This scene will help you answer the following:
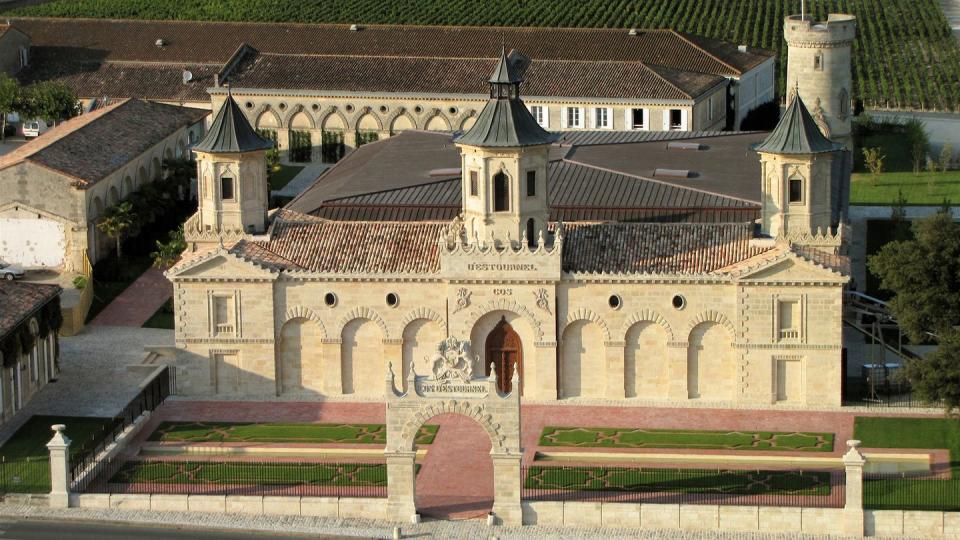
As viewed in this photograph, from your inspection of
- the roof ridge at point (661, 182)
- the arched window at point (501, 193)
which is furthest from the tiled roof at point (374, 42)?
the arched window at point (501, 193)

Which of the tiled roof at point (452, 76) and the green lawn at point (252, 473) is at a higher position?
the tiled roof at point (452, 76)

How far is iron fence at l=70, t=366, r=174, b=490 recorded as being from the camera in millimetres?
74625

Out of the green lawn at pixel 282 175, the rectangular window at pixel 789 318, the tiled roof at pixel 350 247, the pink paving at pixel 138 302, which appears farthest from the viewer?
the green lawn at pixel 282 175

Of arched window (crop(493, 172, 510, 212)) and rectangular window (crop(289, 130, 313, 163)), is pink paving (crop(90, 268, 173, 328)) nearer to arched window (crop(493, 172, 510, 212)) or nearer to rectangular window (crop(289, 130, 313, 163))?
arched window (crop(493, 172, 510, 212))

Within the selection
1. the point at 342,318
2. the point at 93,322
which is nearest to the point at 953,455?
the point at 342,318

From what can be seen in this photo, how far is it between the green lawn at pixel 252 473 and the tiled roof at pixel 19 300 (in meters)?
8.48

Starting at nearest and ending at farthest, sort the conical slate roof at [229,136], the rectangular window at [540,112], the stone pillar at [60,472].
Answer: the stone pillar at [60,472]
the conical slate roof at [229,136]
the rectangular window at [540,112]

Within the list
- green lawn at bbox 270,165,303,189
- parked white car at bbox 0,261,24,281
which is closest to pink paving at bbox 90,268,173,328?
parked white car at bbox 0,261,24,281

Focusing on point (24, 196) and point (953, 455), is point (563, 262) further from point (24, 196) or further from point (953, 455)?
point (24, 196)

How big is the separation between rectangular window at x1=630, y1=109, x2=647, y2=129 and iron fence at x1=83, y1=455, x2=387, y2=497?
5003 cm

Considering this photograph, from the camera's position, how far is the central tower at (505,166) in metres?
81.2

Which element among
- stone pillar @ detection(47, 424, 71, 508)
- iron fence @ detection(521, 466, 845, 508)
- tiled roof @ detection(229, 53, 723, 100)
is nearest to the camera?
iron fence @ detection(521, 466, 845, 508)

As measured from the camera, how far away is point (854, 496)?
68.8 meters

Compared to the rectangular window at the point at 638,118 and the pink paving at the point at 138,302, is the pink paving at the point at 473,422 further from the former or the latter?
the rectangular window at the point at 638,118
